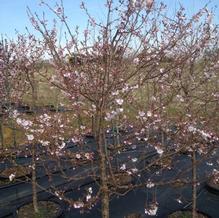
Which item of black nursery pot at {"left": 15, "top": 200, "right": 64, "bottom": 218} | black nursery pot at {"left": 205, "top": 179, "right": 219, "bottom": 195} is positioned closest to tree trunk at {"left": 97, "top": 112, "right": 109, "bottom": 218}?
black nursery pot at {"left": 15, "top": 200, "right": 64, "bottom": 218}

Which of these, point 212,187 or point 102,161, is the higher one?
point 102,161

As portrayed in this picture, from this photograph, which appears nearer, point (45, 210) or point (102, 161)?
point (102, 161)

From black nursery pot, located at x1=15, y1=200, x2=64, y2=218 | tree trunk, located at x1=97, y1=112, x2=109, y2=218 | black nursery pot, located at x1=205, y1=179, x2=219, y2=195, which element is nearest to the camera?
tree trunk, located at x1=97, y1=112, x2=109, y2=218

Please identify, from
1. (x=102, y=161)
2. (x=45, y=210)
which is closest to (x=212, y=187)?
(x=45, y=210)

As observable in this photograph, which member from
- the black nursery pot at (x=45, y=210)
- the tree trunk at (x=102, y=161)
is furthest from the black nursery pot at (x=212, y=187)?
the tree trunk at (x=102, y=161)

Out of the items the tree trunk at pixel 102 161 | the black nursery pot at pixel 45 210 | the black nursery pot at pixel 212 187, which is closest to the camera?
the tree trunk at pixel 102 161

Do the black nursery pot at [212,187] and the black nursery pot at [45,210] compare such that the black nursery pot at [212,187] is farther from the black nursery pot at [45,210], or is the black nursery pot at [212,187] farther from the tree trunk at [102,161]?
the tree trunk at [102,161]

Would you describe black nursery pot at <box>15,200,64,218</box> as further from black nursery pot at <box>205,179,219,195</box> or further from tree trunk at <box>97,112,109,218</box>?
black nursery pot at <box>205,179,219,195</box>

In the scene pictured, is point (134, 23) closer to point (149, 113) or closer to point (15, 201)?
point (149, 113)

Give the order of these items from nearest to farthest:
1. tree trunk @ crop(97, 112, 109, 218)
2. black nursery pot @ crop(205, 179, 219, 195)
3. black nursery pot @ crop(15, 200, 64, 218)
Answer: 1. tree trunk @ crop(97, 112, 109, 218)
2. black nursery pot @ crop(15, 200, 64, 218)
3. black nursery pot @ crop(205, 179, 219, 195)

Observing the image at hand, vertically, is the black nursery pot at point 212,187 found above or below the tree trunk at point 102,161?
below

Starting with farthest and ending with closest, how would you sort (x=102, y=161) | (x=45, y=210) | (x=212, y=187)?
1. (x=212, y=187)
2. (x=45, y=210)
3. (x=102, y=161)

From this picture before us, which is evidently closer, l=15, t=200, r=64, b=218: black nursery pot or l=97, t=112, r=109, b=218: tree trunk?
l=97, t=112, r=109, b=218: tree trunk

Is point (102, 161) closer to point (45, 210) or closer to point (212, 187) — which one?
point (45, 210)
